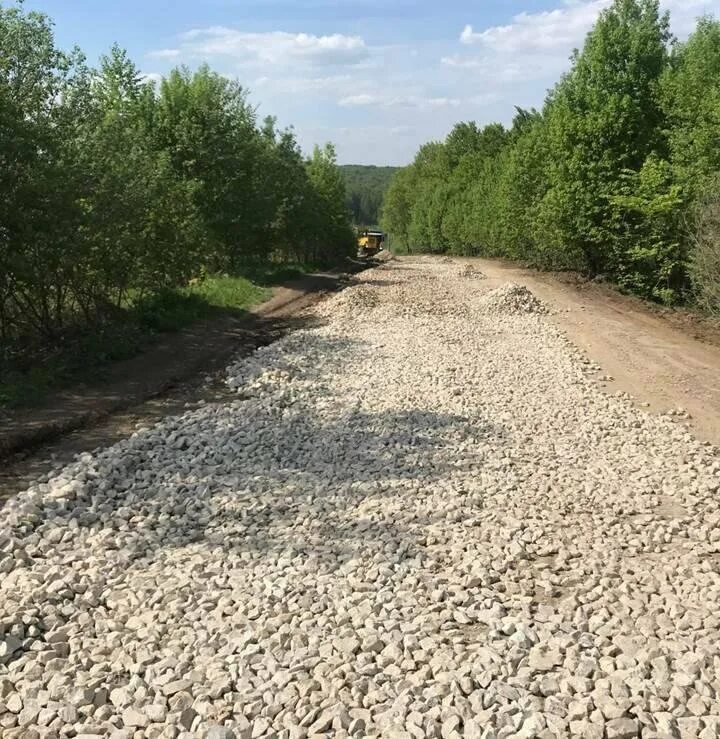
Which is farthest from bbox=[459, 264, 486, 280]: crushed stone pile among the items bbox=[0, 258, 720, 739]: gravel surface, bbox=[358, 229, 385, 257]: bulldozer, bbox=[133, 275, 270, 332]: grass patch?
bbox=[358, 229, 385, 257]: bulldozer

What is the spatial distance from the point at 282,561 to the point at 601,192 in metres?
25.3

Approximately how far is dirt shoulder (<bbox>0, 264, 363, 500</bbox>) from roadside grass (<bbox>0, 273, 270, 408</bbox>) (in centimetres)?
32

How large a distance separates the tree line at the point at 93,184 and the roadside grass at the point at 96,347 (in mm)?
481

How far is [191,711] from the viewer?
189 inches

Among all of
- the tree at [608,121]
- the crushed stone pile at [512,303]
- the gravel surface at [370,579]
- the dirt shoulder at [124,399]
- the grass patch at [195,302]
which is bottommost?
the gravel surface at [370,579]

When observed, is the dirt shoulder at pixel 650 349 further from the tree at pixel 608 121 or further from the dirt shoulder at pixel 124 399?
the dirt shoulder at pixel 124 399

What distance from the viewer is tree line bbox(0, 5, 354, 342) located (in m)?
13.1

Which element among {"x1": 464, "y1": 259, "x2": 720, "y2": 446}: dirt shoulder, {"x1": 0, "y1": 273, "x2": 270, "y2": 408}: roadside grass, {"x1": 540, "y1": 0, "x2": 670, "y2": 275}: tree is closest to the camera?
{"x1": 0, "y1": 273, "x2": 270, "y2": 408}: roadside grass

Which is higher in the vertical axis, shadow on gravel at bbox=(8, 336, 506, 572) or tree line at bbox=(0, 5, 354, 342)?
tree line at bbox=(0, 5, 354, 342)

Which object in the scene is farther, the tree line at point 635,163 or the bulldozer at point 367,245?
the bulldozer at point 367,245

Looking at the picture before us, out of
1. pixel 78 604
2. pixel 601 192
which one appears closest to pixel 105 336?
pixel 78 604

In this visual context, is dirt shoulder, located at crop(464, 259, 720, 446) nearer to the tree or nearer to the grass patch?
the tree

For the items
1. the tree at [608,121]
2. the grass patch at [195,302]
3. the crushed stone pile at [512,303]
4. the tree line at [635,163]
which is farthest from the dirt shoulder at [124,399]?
the tree at [608,121]

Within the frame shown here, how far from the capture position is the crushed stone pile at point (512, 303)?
74.4 feet
